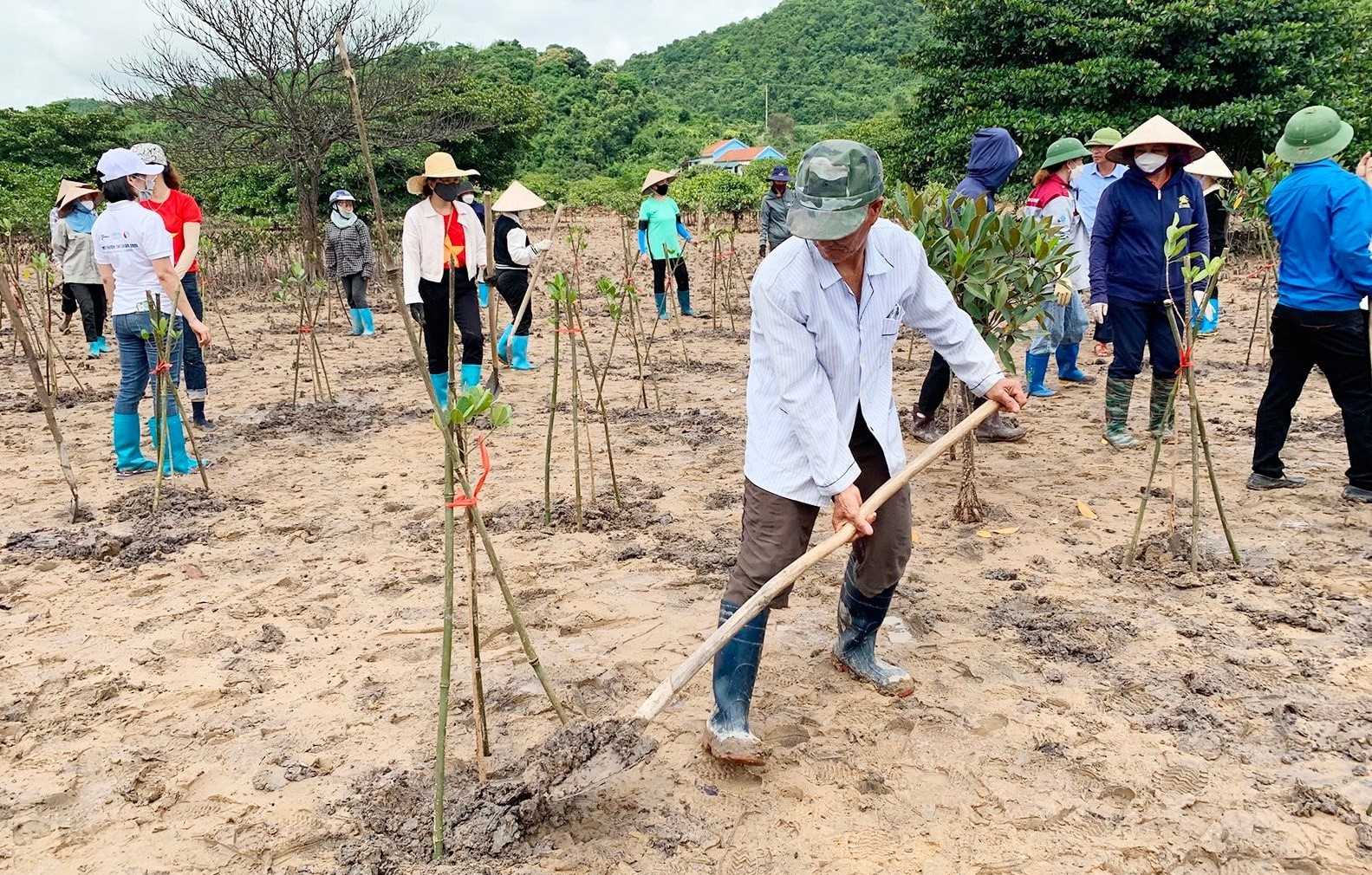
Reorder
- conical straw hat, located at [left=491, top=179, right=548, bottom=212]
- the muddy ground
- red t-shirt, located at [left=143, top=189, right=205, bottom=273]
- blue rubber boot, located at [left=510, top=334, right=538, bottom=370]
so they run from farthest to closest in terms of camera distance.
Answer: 1. blue rubber boot, located at [left=510, top=334, right=538, bottom=370]
2. conical straw hat, located at [left=491, top=179, right=548, bottom=212]
3. red t-shirt, located at [left=143, top=189, right=205, bottom=273]
4. the muddy ground

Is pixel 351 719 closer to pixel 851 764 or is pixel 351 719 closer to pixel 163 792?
pixel 163 792

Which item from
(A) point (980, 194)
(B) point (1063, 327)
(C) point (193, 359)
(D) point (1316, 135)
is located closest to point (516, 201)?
(C) point (193, 359)

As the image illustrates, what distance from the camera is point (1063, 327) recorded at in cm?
651

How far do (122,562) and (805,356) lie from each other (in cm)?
348

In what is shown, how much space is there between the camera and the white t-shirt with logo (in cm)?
478

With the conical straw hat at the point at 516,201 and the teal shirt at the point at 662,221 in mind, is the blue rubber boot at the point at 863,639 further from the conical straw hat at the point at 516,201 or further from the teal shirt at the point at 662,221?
the teal shirt at the point at 662,221

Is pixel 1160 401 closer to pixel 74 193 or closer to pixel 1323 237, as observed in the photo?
pixel 1323 237

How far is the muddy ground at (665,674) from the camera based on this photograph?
2.32 m

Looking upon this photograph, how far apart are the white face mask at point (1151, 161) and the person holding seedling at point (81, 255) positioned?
841cm

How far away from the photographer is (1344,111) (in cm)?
1247

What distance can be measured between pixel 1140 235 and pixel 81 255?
9.24m

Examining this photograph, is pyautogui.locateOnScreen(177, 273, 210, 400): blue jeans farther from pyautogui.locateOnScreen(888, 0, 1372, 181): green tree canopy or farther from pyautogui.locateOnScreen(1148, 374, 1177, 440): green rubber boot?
pyautogui.locateOnScreen(888, 0, 1372, 181): green tree canopy

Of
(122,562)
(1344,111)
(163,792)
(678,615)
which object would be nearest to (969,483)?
(678,615)

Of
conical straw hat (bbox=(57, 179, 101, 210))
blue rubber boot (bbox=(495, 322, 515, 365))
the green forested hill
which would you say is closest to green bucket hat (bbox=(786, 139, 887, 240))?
blue rubber boot (bbox=(495, 322, 515, 365))
